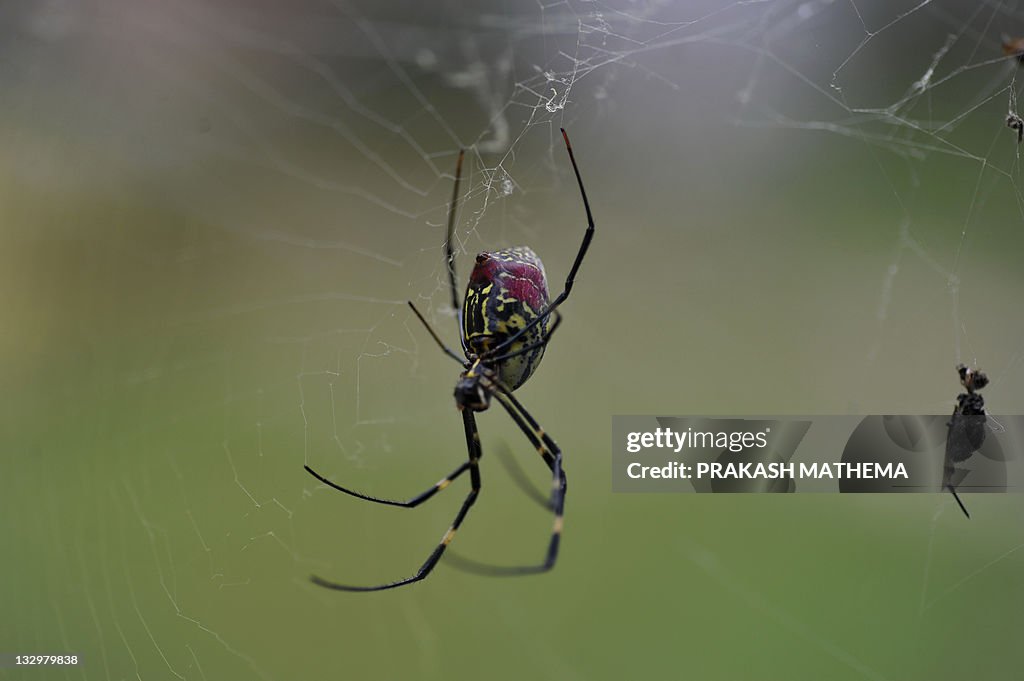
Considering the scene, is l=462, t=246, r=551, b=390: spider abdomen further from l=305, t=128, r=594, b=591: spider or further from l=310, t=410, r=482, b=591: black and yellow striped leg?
l=310, t=410, r=482, b=591: black and yellow striped leg

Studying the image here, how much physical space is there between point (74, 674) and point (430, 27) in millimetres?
3585

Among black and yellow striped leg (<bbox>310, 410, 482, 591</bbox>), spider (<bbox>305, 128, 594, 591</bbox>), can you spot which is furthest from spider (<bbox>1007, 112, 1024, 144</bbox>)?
black and yellow striped leg (<bbox>310, 410, 482, 591</bbox>)

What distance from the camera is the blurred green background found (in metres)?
2.42

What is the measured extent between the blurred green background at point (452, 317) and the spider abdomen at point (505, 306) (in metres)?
0.36

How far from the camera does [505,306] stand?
1.59 metres

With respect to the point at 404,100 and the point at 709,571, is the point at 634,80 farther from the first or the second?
the point at 709,571

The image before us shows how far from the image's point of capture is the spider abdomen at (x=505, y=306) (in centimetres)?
160

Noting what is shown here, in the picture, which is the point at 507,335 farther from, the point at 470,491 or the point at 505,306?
the point at 470,491

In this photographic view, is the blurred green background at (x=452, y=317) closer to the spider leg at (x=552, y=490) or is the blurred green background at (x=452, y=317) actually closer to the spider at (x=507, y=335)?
the spider leg at (x=552, y=490)

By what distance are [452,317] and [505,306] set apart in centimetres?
177

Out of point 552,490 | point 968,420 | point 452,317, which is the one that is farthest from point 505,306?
point 452,317

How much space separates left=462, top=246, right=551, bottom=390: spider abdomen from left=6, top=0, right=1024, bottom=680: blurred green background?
0.36 meters

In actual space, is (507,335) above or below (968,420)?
above

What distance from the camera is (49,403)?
291 centimetres
